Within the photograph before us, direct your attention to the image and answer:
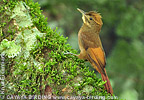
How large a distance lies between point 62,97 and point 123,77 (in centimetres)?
310

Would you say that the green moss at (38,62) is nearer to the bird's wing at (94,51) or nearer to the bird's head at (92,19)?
the bird's wing at (94,51)

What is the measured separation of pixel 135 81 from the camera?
488cm

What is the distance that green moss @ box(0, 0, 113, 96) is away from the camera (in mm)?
2174

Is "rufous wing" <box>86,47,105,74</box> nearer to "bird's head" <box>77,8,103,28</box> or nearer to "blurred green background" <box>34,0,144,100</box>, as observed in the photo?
"bird's head" <box>77,8,103,28</box>

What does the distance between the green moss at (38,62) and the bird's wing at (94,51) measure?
578 millimetres

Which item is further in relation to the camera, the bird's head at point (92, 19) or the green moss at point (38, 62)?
the bird's head at point (92, 19)

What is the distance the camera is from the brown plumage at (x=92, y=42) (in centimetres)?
305

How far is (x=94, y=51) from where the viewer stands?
124 inches

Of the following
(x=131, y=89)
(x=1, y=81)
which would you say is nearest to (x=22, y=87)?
(x=1, y=81)

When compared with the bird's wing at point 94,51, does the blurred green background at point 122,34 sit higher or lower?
higher

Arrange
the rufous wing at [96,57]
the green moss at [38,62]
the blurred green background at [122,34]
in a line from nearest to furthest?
the green moss at [38,62] → the rufous wing at [96,57] → the blurred green background at [122,34]

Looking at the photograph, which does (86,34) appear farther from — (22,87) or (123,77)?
(123,77)

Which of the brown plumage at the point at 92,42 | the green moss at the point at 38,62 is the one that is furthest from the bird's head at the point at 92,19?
the green moss at the point at 38,62

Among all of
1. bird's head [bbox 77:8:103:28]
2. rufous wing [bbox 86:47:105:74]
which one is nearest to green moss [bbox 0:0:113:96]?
rufous wing [bbox 86:47:105:74]
